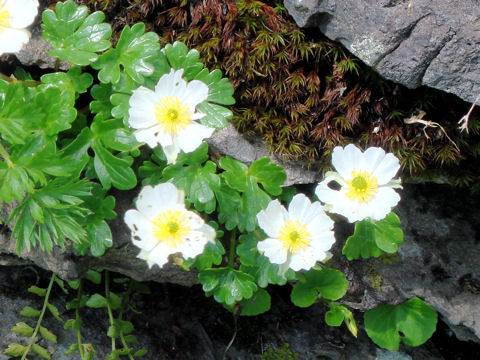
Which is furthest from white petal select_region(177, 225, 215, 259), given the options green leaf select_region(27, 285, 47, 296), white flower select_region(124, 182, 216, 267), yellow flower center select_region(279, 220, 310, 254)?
green leaf select_region(27, 285, 47, 296)

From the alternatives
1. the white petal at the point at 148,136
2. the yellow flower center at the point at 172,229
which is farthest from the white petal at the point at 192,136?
the yellow flower center at the point at 172,229

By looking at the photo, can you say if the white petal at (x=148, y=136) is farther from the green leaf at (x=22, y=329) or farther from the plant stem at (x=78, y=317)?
the green leaf at (x=22, y=329)

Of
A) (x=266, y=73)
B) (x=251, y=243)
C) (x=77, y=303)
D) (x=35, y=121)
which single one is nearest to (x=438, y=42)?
(x=266, y=73)

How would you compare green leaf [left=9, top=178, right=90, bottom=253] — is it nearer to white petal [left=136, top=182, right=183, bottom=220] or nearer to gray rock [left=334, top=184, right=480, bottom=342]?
white petal [left=136, top=182, right=183, bottom=220]

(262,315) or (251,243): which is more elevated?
(251,243)

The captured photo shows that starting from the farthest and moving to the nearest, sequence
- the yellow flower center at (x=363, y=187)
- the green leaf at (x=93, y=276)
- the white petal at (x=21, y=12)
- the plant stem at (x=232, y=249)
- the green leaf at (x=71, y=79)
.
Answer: the green leaf at (x=93, y=276) → the plant stem at (x=232, y=249) → the green leaf at (x=71, y=79) → the yellow flower center at (x=363, y=187) → the white petal at (x=21, y=12)

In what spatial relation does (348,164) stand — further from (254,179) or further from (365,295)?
(365,295)
